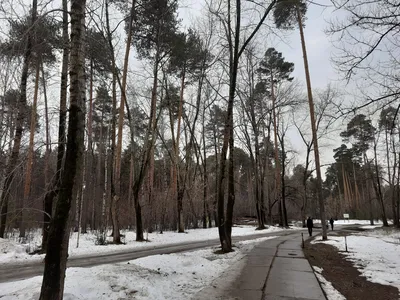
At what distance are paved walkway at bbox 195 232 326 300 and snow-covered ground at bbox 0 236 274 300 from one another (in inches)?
20.2

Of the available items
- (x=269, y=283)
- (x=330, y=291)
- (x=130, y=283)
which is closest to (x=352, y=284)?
(x=330, y=291)

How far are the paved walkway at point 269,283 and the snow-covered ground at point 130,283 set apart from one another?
20.2 inches

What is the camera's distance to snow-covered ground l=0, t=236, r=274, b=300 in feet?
17.3

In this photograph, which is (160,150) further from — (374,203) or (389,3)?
(374,203)

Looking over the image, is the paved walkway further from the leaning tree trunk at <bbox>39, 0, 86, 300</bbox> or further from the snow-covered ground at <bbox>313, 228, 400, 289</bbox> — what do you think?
the leaning tree trunk at <bbox>39, 0, 86, 300</bbox>

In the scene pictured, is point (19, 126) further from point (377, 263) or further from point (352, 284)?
point (377, 263)

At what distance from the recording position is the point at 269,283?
279 inches

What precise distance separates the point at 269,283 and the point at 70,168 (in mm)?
5171

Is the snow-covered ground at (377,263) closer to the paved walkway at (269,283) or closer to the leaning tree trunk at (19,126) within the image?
the paved walkway at (269,283)

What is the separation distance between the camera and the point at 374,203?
2085 inches

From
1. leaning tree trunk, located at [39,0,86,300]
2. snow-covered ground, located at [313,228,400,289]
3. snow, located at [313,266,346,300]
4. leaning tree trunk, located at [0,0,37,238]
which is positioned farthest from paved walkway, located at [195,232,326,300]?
leaning tree trunk, located at [0,0,37,238]

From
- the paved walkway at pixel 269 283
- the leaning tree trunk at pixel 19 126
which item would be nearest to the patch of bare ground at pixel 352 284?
the paved walkway at pixel 269 283

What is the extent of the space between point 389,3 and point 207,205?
26773mm

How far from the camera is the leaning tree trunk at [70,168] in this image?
162 inches
